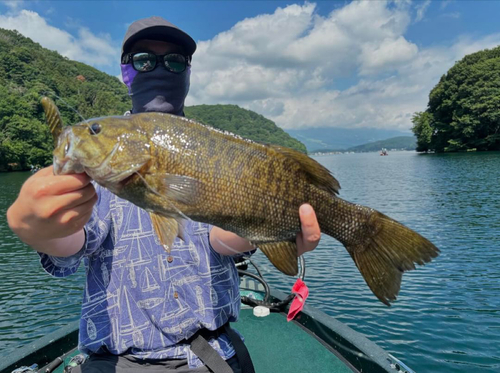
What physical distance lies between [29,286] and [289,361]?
1292 cm

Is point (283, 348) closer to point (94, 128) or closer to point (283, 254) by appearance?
point (283, 254)

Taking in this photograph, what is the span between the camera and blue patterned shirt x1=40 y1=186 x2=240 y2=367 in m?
2.65

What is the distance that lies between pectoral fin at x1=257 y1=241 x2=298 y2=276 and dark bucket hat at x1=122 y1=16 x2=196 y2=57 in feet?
7.23

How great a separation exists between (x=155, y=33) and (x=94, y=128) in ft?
5.04

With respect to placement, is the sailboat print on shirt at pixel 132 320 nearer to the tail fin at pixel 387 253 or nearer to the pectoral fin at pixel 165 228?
the pectoral fin at pixel 165 228

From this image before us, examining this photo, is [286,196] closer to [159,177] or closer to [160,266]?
[159,177]

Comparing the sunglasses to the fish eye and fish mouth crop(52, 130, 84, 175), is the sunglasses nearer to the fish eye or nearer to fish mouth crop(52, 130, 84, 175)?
the fish eye

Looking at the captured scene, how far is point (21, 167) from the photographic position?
70875 millimetres

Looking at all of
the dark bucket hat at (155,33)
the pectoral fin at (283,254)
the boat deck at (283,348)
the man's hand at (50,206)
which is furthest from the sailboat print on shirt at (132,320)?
the boat deck at (283,348)

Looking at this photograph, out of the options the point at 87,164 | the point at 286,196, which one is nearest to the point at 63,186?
the point at 87,164

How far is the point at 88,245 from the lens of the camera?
2.56 m

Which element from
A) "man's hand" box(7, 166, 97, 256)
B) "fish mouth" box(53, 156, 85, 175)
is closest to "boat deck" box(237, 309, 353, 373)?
"man's hand" box(7, 166, 97, 256)

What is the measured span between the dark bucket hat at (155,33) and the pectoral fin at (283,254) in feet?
7.23

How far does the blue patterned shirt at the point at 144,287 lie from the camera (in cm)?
265
